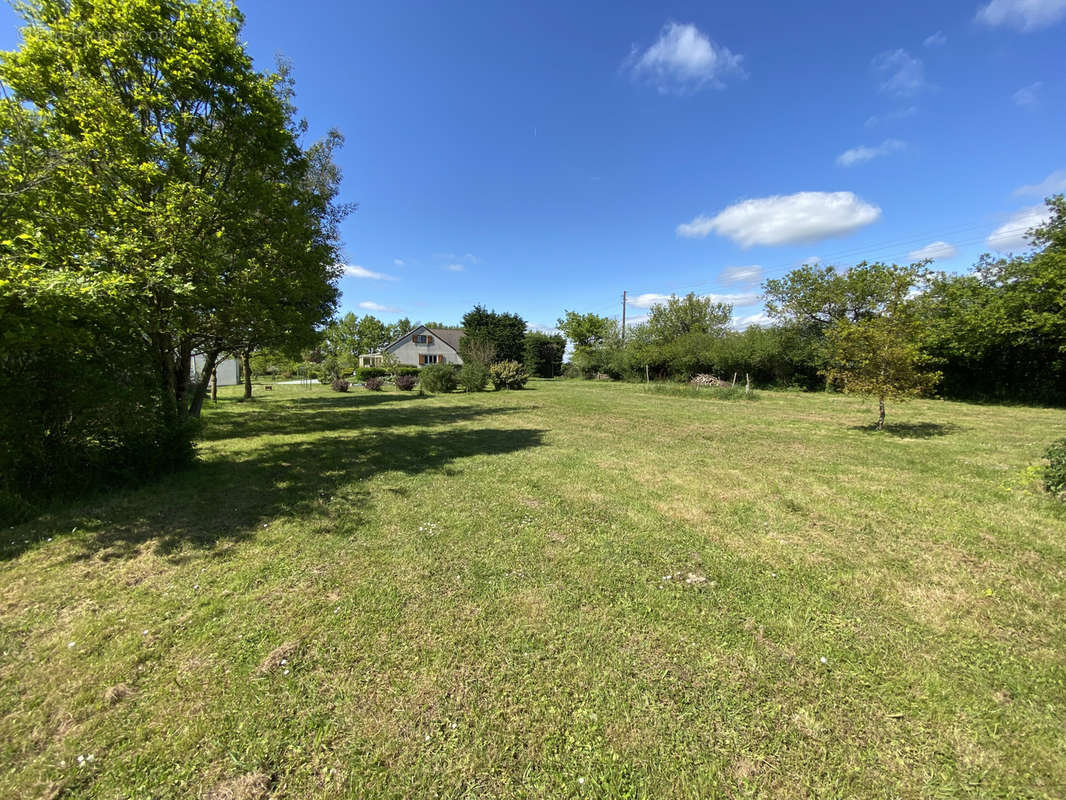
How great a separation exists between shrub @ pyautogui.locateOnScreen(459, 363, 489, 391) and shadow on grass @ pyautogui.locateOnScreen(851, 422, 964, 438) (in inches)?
656

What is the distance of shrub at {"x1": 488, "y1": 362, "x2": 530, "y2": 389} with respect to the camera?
75.3ft

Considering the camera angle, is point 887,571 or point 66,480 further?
point 66,480

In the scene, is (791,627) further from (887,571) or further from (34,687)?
(34,687)

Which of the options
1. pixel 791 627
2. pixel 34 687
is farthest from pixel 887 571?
pixel 34 687

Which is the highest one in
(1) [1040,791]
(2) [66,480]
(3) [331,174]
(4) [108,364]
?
(3) [331,174]

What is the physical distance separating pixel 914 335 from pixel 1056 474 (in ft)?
18.2

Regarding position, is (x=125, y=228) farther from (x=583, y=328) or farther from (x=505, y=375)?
(x=583, y=328)

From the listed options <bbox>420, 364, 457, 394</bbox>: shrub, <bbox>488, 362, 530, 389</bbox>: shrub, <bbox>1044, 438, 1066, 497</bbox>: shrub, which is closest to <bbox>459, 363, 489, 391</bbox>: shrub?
<bbox>420, 364, 457, 394</bbox>: shrub

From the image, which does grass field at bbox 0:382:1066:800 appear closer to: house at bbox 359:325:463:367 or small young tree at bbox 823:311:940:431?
small young tree at bbox 823:311:940:431

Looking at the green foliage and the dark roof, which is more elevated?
the dark roof

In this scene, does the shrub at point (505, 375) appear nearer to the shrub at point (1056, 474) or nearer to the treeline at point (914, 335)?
the treeline at point (914, 335)

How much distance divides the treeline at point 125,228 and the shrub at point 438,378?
13603 millimetres

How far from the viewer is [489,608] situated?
9.59 feet

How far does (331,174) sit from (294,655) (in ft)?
53.2
